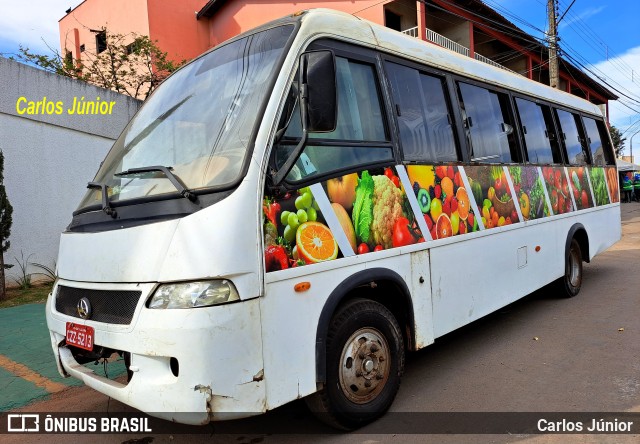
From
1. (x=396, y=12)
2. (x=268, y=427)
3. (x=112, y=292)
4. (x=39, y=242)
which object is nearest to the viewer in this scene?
(x=112, y=292)

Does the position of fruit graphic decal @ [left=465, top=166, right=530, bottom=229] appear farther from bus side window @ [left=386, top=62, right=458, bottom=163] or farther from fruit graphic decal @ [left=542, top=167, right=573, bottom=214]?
fruit graphic decal @ [left=542, top=167, right=573, bottom=214]

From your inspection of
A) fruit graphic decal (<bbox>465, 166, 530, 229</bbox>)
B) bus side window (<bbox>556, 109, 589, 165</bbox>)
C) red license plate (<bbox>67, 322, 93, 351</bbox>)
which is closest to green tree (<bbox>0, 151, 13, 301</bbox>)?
red license plate (<bbox>67, 322, 93, 351</bbox>)

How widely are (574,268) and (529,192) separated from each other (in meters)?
2.14

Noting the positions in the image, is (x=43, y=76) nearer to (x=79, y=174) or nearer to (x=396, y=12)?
(x=79, y=174)

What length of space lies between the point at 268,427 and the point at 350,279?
1249 millimetres

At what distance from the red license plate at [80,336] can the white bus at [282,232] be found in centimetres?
1

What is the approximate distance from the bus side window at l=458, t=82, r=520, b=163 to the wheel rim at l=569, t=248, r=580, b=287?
2278 mm

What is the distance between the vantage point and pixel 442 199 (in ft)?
13.2

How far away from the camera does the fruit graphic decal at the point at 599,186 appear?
7.42 m

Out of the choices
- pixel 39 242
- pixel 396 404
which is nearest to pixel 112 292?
pixel 396 404

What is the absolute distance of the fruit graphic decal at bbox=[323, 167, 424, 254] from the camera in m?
3.10

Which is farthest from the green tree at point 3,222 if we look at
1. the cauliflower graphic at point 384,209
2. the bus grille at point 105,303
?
the cauliflower graphic at point 384,209

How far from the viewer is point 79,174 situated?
8781 mm

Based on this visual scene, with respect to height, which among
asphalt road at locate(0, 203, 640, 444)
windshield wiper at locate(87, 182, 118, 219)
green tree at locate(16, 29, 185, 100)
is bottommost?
asphalt road at locate(0, 203, 640, 444)
